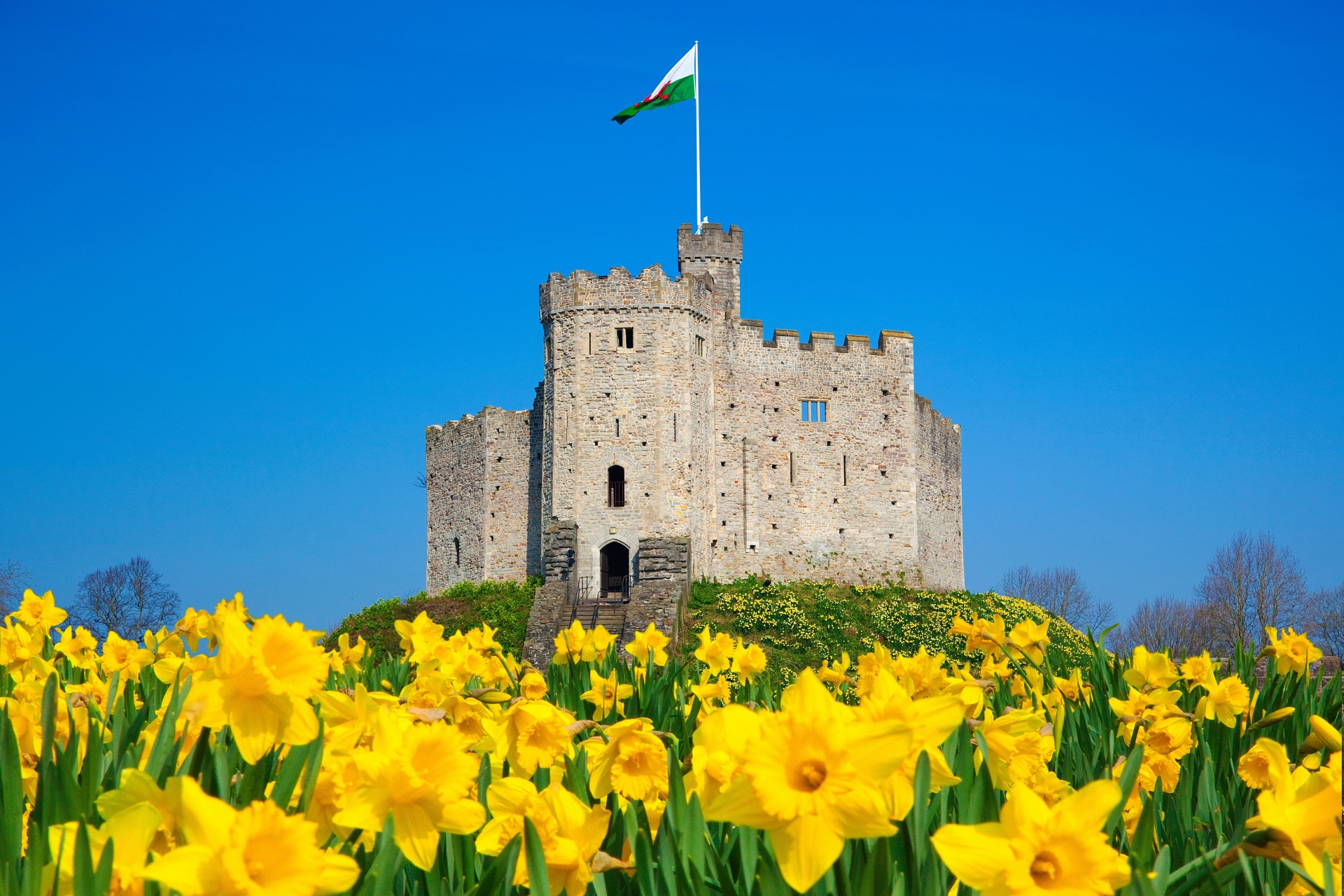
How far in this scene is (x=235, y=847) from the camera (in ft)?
6.86

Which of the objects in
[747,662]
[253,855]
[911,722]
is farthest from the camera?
[747,662]

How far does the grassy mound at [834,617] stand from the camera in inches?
1158

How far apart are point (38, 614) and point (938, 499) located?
36430 millimetres

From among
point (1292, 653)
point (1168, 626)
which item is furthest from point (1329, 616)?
point (1292, 653)

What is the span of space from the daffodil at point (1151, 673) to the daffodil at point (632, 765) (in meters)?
2.97

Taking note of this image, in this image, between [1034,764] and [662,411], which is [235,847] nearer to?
[1034,764]

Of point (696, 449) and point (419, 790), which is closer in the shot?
point (419, 790)

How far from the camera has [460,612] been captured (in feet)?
106

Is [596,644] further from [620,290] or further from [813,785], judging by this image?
[620,290]

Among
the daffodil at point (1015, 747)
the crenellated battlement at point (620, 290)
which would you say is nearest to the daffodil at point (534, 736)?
the daffodil at point (1015, 747)

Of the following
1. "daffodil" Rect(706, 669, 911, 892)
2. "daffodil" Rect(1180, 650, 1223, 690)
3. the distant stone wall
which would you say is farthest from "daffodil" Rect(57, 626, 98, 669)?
the distant stone wall

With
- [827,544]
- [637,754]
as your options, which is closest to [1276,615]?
[827,544]

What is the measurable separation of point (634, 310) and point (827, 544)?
30.5 ft

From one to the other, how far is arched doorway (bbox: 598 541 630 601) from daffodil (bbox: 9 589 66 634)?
26826 mm
